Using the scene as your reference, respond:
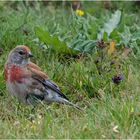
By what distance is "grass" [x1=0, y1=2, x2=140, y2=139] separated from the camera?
5043 mm

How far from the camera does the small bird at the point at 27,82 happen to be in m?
6.12

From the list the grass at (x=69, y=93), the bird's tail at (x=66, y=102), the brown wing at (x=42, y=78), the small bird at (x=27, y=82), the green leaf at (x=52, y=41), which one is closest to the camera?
the grass at (x=69, y=93)

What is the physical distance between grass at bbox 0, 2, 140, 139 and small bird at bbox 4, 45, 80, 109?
0.35 ft

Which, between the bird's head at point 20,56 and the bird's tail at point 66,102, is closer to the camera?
the bird's tail at point 66,102

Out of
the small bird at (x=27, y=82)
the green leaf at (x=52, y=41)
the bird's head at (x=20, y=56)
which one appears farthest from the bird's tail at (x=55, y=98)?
the green leaf at (x=52, y=41)

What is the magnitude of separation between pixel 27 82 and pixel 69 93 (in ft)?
1.81

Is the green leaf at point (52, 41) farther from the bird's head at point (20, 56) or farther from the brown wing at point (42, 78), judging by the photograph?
the brown wing at point (42, 78)

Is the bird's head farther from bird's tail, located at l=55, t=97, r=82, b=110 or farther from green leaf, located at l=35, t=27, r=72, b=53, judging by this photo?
green leaf, located at l=35, t=27, r=72, b=53

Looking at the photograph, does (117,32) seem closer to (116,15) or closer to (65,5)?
(116,15)

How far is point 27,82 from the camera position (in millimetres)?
6180

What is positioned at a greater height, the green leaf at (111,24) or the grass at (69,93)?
the green leaf at (111,24)

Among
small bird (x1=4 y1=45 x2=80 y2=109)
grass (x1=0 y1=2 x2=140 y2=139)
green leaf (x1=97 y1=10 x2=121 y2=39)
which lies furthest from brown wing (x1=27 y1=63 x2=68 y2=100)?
green leaf (x1=97 y1=10 x2=121 y2=39)

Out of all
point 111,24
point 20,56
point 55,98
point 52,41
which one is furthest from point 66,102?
point 111,24

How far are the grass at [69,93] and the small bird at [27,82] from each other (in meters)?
0.11
